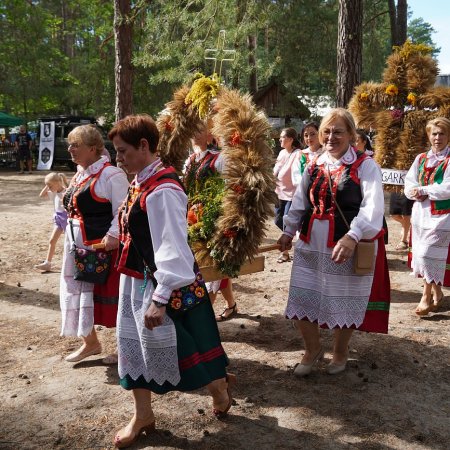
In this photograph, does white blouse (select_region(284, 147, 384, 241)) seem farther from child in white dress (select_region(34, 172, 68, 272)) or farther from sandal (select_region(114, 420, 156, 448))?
child in white dress (select_region(34, 172, 68, 272))

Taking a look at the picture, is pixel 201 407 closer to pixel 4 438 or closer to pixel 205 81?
pixel 4 438

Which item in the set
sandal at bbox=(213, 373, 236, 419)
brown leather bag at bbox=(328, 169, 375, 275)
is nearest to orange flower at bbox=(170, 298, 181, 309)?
sandal at bbox=(213, 373, 236, 419)

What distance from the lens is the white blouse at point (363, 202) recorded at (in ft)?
12.2

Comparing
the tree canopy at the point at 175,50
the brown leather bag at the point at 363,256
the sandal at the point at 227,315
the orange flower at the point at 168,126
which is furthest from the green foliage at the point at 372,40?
the brown leather bag at the point at 363,256

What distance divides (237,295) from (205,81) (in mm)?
2728

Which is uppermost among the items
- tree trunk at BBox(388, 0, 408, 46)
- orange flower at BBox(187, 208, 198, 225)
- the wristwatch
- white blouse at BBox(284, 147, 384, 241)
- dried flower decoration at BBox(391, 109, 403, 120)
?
tree trunk at BBox(388, 0, 408, 46)

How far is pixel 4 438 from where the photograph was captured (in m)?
3.44

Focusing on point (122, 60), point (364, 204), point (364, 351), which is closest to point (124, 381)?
point (364, 204)

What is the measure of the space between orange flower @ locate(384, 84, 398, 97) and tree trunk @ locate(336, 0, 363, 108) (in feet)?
6.89

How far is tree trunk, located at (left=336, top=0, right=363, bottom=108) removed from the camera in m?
8.95

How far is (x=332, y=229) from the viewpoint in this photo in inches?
154

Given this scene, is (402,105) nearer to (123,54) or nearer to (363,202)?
(363,202)

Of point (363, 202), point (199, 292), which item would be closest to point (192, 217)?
point (363, 202)

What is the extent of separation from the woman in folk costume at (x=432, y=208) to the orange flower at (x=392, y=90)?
160cm
